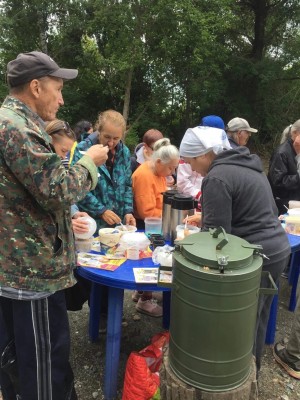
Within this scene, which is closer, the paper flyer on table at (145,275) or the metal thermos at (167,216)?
the paper flyer on table at (145,275)

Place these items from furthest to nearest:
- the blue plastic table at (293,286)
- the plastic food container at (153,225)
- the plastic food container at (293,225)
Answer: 1. the blue plastic table at (293,286)
2. the plastic food container at (293,225)
3. the plastic food container at (153,225)

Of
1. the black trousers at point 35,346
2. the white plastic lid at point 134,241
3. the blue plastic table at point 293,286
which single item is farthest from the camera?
the blue plastic table at point 293,286

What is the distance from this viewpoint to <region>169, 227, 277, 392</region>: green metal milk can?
1.42 metres

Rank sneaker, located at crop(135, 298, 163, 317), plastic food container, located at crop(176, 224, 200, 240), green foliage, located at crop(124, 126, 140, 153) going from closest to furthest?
→ plastic food container, located at crop(176, 224, 200, 240)
sneaker, located at crop(135, 298, 163, 317)
green foliage, located at crop(124, 126, 140, 153)

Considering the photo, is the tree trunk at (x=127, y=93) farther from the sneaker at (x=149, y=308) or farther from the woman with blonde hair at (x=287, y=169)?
the sneaker at (x=149, y=308)

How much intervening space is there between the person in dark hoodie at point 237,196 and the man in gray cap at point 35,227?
578 millimetres

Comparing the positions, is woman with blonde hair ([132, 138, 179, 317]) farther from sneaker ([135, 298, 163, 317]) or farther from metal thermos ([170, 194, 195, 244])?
sneaker ([135, 298, 163, 317])

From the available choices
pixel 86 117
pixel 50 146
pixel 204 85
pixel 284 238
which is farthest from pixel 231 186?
pixel 86 117

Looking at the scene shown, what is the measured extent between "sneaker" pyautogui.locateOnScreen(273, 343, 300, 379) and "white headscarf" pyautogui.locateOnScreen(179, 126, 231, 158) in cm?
180

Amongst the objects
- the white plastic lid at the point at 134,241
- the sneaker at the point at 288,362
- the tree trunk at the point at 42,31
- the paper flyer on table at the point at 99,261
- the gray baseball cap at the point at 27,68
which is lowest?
the sneaker at the point at 288,362

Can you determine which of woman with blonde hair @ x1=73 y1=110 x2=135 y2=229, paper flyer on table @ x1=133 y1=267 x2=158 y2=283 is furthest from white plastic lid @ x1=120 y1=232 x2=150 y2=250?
woman with blonde hair @ x1=73 y1=110 x2=135 y2=229

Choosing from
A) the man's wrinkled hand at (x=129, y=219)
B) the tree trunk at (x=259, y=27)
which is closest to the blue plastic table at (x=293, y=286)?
the man's wrinkled hand at (x=129, y=219)

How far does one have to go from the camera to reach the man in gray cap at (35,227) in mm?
Answer: 1417

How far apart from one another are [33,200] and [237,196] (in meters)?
1.00
